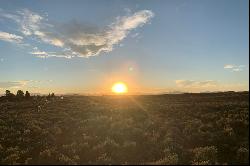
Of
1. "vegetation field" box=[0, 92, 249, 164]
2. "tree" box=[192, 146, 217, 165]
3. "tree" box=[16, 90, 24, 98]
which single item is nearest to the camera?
"tree" box=[192, 146, 217, 165]

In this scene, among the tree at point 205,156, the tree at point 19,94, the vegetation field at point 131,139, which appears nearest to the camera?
the tree at point 205,156

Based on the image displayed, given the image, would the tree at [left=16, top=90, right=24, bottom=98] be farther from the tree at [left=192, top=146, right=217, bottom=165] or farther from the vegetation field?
the tree at [left=192, top=146, right=217, bottom=165]

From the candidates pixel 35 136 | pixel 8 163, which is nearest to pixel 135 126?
pixel 35 136

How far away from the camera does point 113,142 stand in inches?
1014

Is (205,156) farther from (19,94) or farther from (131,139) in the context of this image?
(19,94)

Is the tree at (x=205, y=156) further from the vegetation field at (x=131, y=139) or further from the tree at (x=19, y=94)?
the tree at (x=19, y=94)

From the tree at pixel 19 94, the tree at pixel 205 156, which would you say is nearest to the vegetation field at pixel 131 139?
the tree at pixel 205 156

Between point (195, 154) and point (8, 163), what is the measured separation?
11316 mm

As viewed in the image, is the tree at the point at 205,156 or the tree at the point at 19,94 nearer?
the tree at the point at 205,156

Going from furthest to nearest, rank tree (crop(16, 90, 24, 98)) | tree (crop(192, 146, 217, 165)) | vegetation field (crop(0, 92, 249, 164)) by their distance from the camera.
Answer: tree (crop(16, 90, 24, 98))
vegetation field (crop(0, 92, 249, 164))
tree (crop(192, 146, 217, 165))

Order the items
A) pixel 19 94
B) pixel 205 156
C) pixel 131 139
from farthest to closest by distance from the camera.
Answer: pixel 19 94
pixel 131 139
pixel 205 156

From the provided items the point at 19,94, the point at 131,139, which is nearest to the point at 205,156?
the point at 131,139

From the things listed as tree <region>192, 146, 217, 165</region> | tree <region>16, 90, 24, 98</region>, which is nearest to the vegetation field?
tree <region>192, 146, 217, 165</region>

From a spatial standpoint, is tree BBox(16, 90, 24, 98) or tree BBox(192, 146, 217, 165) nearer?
tree BBox(192, 146, 217, 165)
